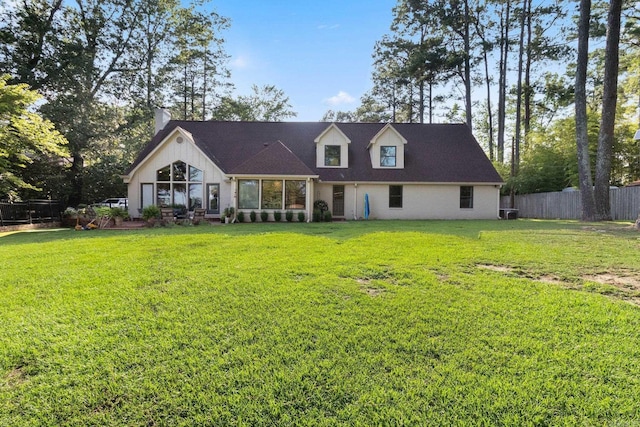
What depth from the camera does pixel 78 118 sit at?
1869 cm

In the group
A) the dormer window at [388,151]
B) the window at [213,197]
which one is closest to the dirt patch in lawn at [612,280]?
the dormer window at [388,151]

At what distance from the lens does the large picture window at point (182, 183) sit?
15.9 m

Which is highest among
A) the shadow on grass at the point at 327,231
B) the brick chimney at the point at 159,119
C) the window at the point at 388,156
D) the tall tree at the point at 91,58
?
the tall tree at the point at 91,58

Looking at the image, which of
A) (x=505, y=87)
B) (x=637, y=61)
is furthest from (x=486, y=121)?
(x=637, y=61)

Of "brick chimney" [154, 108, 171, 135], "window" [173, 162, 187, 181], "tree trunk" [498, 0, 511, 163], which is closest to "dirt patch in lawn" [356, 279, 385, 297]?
"window" [173, 162, 187, 181]

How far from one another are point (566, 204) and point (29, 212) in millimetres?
27376

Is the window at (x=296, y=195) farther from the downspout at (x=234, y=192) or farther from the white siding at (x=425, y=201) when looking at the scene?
the downspout at (x=234, y=192)

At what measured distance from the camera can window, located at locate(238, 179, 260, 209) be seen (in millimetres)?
14867

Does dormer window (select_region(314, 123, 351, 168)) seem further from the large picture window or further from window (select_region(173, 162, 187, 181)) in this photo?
window (select_region(173, 162, 187, 181))

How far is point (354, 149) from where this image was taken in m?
18.4

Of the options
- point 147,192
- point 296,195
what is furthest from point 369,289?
point 147,192

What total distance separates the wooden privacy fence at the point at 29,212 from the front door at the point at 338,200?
13857 mm

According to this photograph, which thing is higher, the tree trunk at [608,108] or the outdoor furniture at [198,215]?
the tree trunk at [608,108]

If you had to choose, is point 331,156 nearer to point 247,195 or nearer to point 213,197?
point 247,195
